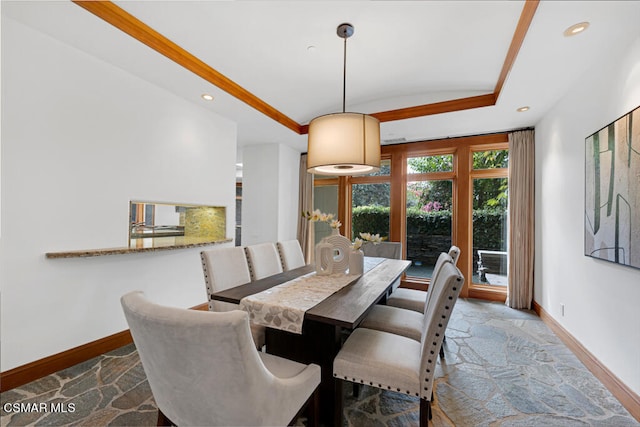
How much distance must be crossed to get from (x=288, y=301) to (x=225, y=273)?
2.58 feet

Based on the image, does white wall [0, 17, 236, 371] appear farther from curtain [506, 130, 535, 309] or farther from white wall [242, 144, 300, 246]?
curtain [506, 130, 535, 309]

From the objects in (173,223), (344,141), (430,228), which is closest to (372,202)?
(430,228)

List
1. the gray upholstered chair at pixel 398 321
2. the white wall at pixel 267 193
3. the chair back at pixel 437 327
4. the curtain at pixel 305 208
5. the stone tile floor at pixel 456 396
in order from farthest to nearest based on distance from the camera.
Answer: the curtain at pixel 305 208, the white wall at pixel 267 193, the gray upholstered chair at pixel 398 321, the stone tile floor at pixel 456 396, the chair back at pixel 437 327

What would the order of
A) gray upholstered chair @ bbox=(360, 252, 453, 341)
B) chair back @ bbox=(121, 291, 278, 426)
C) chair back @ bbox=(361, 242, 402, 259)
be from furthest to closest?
1. chair back @ bbox=(361, 242, 402, 259)
2. gray upholstered chair @ bbox=(360, 252, 453, 341)
3. chair back @ bbox=(121, 291, 278, 426)

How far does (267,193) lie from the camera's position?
4793 millimetres

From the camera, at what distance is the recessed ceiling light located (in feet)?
5.87

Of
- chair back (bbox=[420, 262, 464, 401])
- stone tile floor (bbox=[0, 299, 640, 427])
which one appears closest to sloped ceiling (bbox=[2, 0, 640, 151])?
chair back (bbox=[420, 262, 464, 401])

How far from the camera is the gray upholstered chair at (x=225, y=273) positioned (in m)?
1.97

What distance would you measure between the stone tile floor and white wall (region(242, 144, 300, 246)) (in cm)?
257

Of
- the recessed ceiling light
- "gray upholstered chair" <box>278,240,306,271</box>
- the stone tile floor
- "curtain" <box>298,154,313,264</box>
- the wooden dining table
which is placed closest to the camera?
the wooden dining table

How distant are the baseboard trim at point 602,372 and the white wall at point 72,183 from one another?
3.82 metres

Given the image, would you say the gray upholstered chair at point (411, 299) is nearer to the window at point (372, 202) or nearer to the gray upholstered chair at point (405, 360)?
the gray upholstered chair at point (405, 360)

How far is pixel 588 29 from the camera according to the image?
1828 millimetres

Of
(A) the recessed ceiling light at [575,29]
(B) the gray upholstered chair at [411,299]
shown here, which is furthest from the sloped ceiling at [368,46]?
(B) the gray upholstered chair at [411,299]
